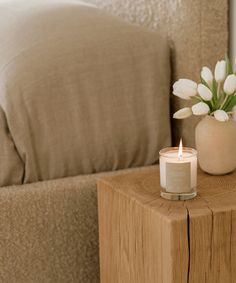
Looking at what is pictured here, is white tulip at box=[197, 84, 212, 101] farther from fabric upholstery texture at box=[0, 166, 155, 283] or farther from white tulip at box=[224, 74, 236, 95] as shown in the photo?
fabric upholstery texture at box=[0, 166, 155, 283]

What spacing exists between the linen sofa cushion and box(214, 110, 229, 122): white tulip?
0.99 ft

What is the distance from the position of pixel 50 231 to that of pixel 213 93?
477mm

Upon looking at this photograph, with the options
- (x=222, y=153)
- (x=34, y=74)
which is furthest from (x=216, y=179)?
(x=34, y=74)

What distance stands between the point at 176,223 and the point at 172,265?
0.08 metres

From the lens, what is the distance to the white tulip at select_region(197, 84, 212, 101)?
57.0 inches

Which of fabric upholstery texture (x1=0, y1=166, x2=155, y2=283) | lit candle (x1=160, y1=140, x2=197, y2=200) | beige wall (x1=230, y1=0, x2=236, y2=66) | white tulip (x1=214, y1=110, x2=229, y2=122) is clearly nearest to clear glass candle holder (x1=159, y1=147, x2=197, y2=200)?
lit candle (x1=160, y1=140, x2=197, y2=200)

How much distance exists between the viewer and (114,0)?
1956 millimetres

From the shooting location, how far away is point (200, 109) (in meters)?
1.45

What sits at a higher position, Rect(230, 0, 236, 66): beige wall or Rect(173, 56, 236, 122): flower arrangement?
Rect(230, 0, 236, 66): beige wall

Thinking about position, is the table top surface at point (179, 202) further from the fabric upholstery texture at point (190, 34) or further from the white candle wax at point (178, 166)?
the fabric upholstery texture at point (190, 34)

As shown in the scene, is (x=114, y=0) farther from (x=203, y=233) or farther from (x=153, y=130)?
(x=203, y=233)

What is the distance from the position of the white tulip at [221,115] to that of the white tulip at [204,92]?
35 mm

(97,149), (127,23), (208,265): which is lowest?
(208,265)

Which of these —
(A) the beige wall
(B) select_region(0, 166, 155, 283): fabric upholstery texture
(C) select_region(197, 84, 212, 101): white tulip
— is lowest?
(B) select_region(0, 166, 155, 283): fabric upholstery texture
